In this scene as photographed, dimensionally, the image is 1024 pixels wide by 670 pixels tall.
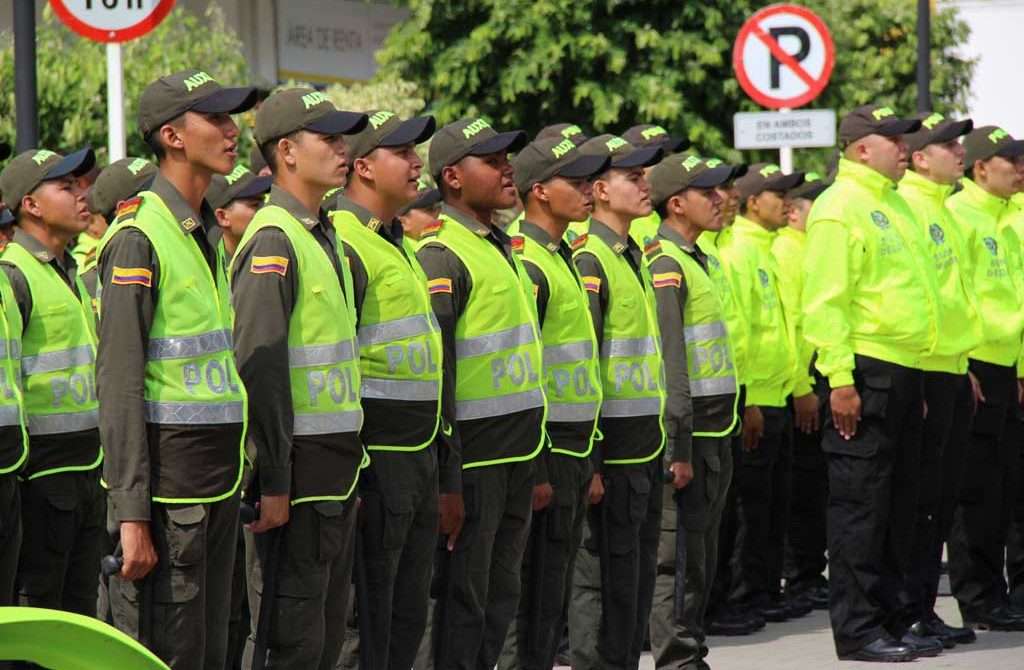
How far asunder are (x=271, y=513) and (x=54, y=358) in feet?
5.80

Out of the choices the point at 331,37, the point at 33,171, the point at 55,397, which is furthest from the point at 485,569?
the point at 331,37

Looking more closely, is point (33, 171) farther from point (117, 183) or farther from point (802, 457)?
point (802, 457)

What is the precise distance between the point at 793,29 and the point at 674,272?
5.92m

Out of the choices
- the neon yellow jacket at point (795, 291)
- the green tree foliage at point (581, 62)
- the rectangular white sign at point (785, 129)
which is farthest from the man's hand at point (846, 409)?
the green tree foliage at point (581, 62)

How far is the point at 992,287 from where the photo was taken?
35.9 feet

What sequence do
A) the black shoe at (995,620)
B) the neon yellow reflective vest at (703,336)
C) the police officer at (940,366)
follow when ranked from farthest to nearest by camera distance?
the black shoe at (995,620) → the police officer at (940,366) → the neon yellow reflective vest at (703,336)

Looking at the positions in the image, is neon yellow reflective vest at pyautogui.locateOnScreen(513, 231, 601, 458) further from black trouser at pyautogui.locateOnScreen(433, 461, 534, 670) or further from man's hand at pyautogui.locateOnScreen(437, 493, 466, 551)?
man's hand at pyautogui.locateOnScreen(437, 493, 466, 551)

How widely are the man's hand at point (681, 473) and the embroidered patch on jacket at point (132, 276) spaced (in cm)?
366

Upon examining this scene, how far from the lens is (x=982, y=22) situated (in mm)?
43312

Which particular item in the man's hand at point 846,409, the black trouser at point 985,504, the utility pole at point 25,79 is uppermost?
the utility pole at point 25,79

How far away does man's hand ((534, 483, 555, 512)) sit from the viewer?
7811 mm

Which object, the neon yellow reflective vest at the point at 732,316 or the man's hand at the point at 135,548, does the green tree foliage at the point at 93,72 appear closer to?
the neon yellow reflective vest at the point at 732,316

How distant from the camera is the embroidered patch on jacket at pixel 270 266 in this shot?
6477 millimetres

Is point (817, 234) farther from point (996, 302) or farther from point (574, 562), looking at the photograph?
point (574, 562)
